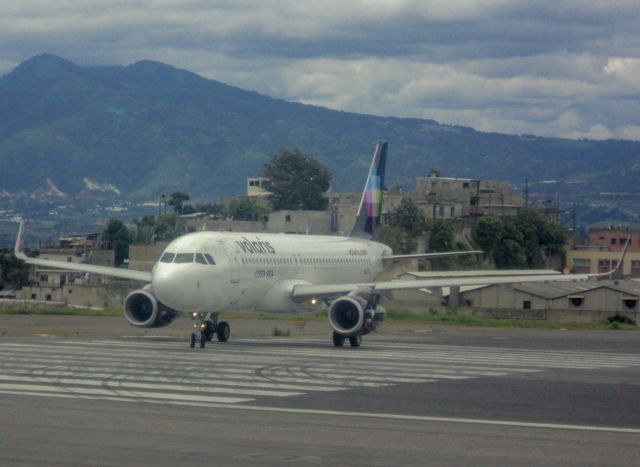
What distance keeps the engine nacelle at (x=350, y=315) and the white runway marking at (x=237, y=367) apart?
787mm

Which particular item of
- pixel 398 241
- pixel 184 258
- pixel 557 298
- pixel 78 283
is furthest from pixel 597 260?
pixel 184 258

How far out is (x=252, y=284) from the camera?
119 ft

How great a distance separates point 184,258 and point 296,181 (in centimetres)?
11665

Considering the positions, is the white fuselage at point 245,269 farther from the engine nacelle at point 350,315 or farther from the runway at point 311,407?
the engine nacelle at point 350,315

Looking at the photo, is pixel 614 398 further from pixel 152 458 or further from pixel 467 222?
pixel 467 222

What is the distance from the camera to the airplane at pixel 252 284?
33.5m

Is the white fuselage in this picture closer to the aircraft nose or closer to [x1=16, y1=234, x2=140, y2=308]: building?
the aircraft nose

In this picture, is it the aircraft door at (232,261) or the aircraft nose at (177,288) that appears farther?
the aircraft door at (232,261)

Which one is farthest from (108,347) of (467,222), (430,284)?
(467,222)

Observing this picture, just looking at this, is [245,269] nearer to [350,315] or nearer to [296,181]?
[350,315]

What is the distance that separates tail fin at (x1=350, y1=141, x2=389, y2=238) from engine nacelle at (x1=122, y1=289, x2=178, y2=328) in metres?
12.8

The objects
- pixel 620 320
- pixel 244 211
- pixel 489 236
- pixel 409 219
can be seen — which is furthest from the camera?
pixel 244 211

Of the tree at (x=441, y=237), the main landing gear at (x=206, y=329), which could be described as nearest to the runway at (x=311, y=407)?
the main landing gear at (x=206, y=329)

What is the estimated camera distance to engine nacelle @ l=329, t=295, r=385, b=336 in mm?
35375
